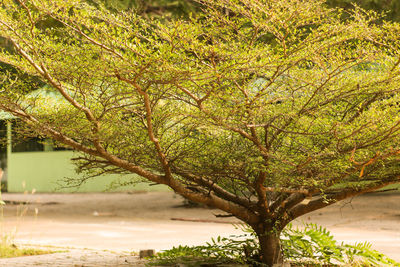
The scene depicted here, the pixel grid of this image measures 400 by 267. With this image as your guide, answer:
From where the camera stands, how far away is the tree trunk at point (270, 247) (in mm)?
6230

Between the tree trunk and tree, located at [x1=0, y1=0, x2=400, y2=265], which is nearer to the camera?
tree, located at [x1=0, y1=0, x2=400, y2=265]

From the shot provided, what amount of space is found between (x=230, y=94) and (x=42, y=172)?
20772 mm

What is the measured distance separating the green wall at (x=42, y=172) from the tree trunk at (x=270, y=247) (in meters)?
16.5

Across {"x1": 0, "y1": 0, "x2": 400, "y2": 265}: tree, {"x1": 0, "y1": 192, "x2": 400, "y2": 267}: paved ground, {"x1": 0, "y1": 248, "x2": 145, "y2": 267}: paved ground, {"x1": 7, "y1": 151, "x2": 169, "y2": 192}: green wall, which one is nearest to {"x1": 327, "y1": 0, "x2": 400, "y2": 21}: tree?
{"x1": 0, "y1": 192, "x2": 400, "y2": 267}: paved ground

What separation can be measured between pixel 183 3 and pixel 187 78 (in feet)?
34.5

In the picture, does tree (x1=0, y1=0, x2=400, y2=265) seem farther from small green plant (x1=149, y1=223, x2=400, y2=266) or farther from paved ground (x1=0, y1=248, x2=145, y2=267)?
paved ground (x1=0, y1=248, x2=145, y2=267)

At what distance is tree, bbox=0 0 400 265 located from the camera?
14.2 ft

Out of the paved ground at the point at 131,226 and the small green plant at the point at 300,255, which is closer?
the small green plant at the point at 300,255

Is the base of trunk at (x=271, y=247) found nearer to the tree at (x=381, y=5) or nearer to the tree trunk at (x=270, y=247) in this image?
the tree trunk at (x=270, y=247)

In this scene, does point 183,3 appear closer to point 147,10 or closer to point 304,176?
point 147,10

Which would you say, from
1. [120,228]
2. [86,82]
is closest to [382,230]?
[120,228]

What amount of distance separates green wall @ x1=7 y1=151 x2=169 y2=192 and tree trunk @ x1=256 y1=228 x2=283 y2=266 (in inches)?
652

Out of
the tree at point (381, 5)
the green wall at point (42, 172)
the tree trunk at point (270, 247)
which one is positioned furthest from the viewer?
the green wall at point (42, 172)

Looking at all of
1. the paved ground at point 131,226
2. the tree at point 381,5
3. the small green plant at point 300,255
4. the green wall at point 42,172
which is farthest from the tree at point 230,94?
the green wall at point 42,172
